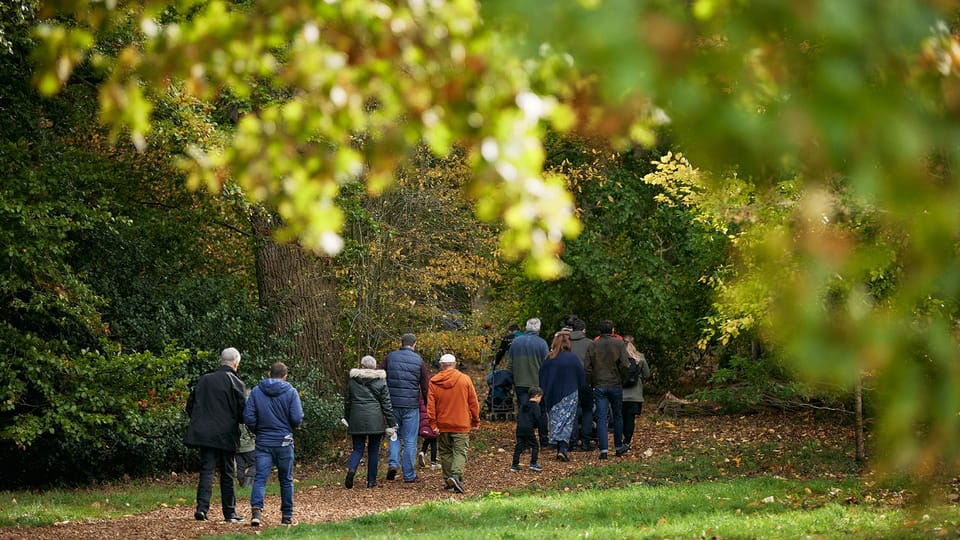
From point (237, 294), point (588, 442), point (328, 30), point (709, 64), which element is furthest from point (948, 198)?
point (237, 294)

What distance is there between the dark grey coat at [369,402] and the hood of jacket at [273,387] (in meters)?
3.08

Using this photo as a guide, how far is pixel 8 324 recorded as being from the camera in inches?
589

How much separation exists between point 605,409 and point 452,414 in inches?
128

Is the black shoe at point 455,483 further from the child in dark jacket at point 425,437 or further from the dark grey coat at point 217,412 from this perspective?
the dark grey coat at point 217,412

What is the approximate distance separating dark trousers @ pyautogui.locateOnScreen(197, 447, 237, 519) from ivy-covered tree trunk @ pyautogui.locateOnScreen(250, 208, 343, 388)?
7.15 meters

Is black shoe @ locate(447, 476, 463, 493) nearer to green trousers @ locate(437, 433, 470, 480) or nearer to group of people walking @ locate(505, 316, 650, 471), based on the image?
green trousers @ locate(437, 433, 470, 480)

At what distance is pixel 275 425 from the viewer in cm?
1273

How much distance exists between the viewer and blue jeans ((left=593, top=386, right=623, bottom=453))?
17609mm

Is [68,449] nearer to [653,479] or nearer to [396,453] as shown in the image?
[396,453]

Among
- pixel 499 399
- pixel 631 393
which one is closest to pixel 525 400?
pixel 631 393

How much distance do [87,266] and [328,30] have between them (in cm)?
1519

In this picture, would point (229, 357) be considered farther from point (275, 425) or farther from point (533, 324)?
point (533, 324)

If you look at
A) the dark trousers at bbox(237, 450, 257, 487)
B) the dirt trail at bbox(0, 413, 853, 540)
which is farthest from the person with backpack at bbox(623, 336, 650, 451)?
the dark trousers at bbox(237, 450, 257, 487)

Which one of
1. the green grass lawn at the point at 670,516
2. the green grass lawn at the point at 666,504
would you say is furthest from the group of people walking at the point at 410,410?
the green grass lawn at the point at 670,516
